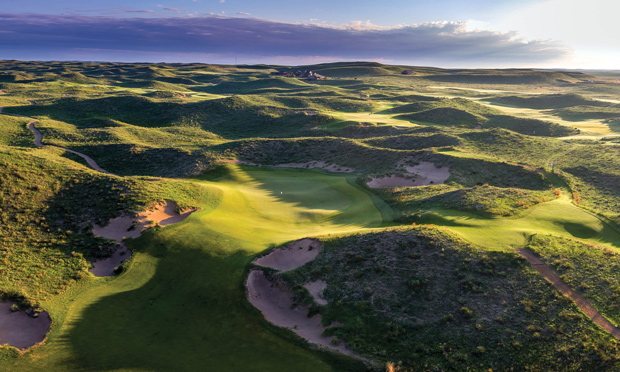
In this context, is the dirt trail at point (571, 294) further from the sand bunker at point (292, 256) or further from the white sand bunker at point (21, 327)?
the white sand bunker at point (21, 327)

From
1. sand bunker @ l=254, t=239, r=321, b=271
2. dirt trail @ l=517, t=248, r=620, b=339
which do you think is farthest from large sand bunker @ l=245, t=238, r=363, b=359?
dirt trail @ l=517, t=248, r=620, b=339

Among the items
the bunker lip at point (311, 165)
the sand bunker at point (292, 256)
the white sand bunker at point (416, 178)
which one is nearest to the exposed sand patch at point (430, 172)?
the white sand bunker at point (416, 178)

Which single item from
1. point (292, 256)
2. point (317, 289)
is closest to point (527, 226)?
point (317, 289)

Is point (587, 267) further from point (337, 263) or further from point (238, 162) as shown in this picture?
point (238, 162)

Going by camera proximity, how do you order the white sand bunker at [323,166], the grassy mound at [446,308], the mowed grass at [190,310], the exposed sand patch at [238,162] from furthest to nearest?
the exposed sand patch at [238,162] < the white sand bunker at [323,166] < the mowed grass at [190,310] < the grassy mound at [446,308]

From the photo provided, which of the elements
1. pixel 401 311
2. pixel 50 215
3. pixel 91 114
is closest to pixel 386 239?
pixel 401 311

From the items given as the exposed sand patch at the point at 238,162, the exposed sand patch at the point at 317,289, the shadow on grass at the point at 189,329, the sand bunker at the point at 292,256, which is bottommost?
the shadow on grass at the point at 189,329

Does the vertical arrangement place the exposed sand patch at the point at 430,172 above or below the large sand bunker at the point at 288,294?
above

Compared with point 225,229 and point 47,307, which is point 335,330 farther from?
point 47,307
